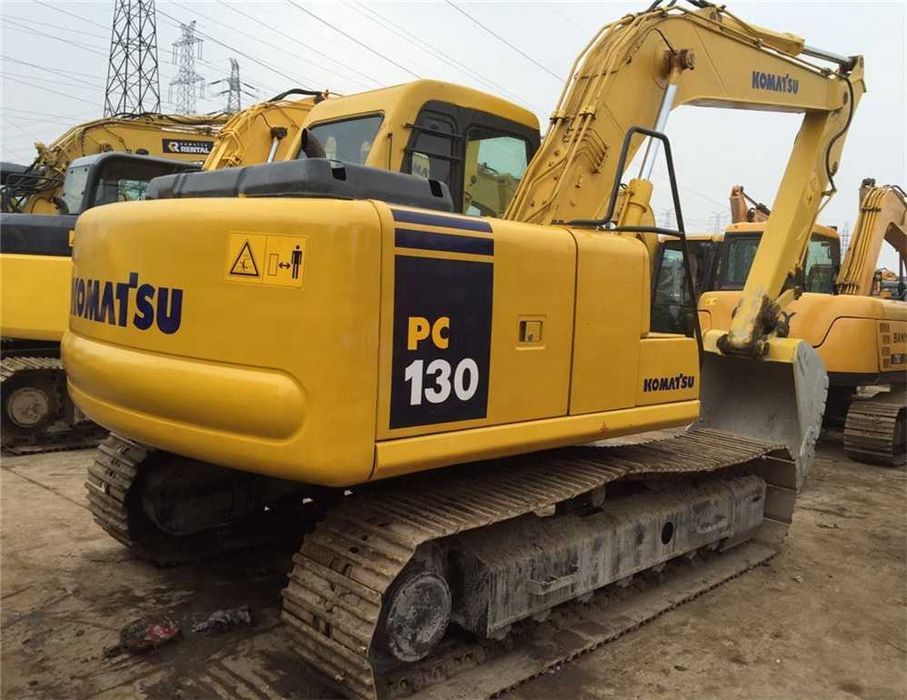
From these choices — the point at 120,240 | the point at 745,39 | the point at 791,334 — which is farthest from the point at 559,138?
the point at 791,334

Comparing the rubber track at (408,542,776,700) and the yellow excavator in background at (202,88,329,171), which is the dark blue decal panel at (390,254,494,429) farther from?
the yellow excavator in background at (202,88,329,171)

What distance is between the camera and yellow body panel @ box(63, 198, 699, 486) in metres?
2.46

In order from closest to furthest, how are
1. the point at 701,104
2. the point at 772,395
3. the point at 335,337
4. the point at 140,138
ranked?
the point at 335,337
the point at 701,104
the point at 772,395
the point at 140,138

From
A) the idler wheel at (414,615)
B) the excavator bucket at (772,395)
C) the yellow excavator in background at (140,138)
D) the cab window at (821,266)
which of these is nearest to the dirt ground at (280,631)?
the idler wheel at (414,615)

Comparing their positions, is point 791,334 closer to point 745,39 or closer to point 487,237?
point 745,39

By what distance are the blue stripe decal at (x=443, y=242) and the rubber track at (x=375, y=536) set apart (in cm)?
98

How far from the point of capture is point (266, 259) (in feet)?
8.37

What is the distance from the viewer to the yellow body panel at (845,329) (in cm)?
743

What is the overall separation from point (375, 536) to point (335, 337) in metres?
0.78

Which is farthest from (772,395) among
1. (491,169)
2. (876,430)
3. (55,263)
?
(55,263)

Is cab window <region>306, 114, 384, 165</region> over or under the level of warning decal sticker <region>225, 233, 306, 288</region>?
over

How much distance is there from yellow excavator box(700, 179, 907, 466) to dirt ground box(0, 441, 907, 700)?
2.82 meters

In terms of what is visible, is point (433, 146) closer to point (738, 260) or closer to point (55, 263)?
point (55, 263)

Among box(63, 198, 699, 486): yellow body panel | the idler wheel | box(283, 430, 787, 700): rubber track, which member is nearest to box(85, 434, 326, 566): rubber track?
box(63, 198, 699, 486): yellow body panel
